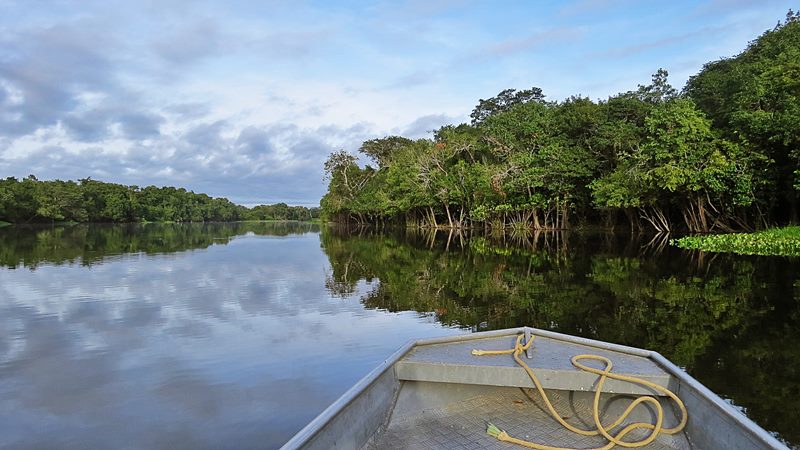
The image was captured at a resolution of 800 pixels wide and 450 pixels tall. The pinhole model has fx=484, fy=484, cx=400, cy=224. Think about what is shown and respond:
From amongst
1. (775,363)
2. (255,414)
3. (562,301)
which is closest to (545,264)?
(562,301)

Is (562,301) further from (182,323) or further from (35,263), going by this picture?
(35,263)

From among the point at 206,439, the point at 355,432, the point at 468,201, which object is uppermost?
the point at 468,201

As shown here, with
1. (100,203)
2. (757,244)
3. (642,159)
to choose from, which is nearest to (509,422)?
(757,244)

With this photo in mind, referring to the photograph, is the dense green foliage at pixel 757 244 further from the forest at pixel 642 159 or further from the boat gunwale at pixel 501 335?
the boat gunwale at pixel 501 335

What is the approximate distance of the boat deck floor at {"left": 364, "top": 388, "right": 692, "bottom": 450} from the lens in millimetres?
3408

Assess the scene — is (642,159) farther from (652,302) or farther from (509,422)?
(509,422)

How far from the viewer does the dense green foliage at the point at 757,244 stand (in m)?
18.0

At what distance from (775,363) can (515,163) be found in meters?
29.2

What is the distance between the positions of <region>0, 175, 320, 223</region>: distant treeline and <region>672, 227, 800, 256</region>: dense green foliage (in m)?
72.7

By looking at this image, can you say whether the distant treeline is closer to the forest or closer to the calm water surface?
the forest

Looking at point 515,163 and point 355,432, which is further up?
point 515,163

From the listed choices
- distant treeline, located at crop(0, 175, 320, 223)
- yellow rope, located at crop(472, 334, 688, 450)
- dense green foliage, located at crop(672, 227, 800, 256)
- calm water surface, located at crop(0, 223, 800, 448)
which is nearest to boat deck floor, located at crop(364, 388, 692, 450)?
yellow rope, located at crop(472, 334, 688, 450)

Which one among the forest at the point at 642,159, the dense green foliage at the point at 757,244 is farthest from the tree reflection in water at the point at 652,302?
the forest at the point at 642,159

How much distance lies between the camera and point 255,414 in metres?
4.78
